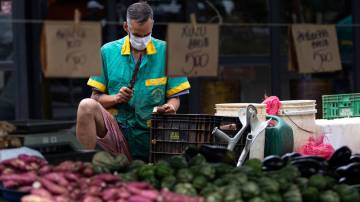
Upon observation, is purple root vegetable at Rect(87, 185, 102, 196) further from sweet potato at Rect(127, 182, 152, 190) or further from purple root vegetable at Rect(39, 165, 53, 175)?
purple root vegetable at Rect(39, 165, 53, 175)

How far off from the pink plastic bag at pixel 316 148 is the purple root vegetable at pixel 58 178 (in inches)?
84.2

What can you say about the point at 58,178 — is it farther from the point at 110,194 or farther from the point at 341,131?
the point at 341,131

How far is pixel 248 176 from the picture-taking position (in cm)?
352

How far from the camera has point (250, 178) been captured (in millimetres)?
3500

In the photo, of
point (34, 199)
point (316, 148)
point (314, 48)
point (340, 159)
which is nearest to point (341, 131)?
point (316, 148)

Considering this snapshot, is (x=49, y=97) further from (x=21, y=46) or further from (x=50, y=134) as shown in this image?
(x=50, y=134)

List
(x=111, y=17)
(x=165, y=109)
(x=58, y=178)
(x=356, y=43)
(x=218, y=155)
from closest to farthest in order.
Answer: (x=58, y=178)
(x=218, y=155)
(x=165, y=109)
(x=111, y=17)
(x=356, y=43)

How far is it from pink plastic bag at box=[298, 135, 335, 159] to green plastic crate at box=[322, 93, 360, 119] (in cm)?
58

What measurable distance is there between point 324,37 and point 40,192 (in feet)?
8.30

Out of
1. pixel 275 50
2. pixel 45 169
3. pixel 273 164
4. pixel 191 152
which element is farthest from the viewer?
pixel 275 50

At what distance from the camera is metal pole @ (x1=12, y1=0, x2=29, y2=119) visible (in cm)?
679

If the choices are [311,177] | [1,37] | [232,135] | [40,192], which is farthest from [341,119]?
[1,37]

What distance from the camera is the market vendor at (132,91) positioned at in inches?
195

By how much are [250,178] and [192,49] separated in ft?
3.20
